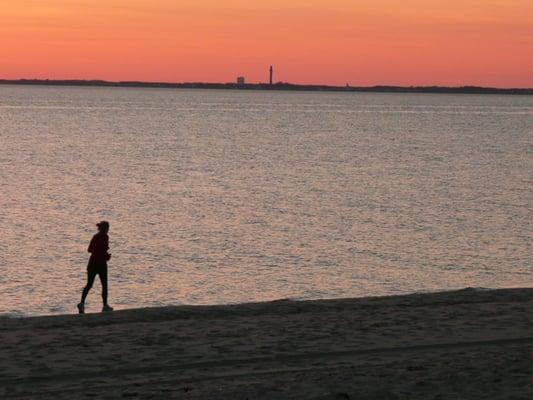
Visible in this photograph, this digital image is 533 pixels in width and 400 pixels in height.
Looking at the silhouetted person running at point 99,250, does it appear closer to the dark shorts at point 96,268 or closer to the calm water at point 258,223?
the dark shorts at point 96,268

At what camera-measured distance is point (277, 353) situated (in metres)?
15.1

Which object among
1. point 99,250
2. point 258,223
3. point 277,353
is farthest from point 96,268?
point 258,223

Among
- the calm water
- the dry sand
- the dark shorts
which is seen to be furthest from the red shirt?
the calm water

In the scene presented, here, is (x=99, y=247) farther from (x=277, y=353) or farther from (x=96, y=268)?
(x=277, y=353)

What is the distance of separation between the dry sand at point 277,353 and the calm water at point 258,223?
9428 millimetres

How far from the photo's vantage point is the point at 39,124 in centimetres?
17738

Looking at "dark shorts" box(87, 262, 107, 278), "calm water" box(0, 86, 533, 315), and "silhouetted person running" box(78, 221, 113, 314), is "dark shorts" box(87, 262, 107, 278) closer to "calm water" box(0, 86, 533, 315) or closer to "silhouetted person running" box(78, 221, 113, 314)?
"silhouetted person running" box(78, 221, 113, 314)

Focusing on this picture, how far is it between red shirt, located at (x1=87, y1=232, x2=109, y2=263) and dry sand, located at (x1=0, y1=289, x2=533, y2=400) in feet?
5.11

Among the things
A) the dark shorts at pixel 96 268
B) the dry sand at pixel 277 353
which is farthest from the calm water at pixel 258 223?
the dry sand at pixel 277 353

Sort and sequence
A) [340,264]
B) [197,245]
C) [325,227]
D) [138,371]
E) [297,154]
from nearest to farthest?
[138,371]
[340,264]
[197,245]
[325,227]
[297,154]

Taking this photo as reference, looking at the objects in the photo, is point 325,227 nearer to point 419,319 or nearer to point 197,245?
point 197,245

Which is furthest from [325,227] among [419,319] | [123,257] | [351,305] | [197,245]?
[419,319]

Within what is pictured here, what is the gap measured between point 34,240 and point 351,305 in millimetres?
23263

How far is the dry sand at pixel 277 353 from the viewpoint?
12.8 meters
